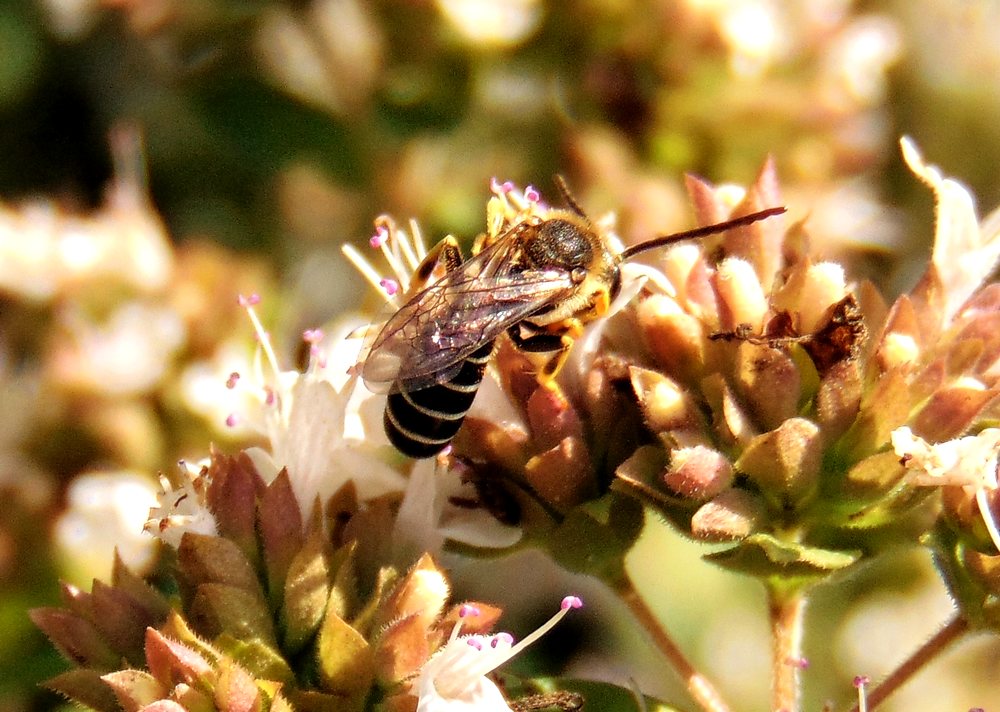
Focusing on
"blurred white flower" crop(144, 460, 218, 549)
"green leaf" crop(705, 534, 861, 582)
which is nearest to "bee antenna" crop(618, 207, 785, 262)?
"green leaf" crop(705, 534, 861, 582)

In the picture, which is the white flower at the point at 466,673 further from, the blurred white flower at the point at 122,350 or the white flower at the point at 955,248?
the blurred white flower at the point at 122,350

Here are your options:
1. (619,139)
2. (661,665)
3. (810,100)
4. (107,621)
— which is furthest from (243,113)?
(107,621)

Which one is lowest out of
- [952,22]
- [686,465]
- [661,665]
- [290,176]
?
[661,665]

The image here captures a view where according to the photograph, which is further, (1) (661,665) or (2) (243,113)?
(2) (243,113)

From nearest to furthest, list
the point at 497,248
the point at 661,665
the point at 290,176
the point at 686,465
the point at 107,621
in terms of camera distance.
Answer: the point at 686,465 < the point at 107,621 < the point at 497,248 < the point at 661,665 < the point at 290,176

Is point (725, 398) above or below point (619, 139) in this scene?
below

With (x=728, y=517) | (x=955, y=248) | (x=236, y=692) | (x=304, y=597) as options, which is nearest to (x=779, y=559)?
(x=728, y=517)

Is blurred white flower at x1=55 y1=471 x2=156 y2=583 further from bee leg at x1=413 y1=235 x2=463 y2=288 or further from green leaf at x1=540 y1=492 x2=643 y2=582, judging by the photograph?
green leaf at x1=540 y1=492 x2=643 y2=582

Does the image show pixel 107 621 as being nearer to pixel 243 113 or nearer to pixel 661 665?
pixel 661 665

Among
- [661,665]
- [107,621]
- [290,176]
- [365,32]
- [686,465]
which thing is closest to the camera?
[686,465]
